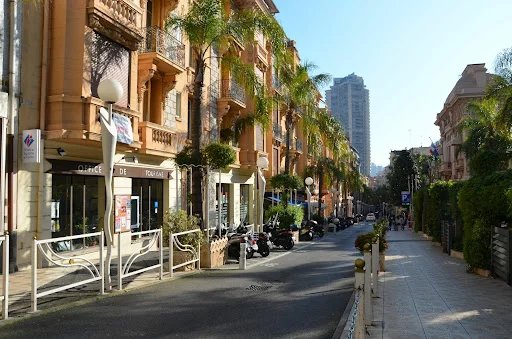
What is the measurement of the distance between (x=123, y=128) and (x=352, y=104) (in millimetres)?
160840

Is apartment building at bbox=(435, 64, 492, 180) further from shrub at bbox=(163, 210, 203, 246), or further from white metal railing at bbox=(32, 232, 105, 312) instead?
white metal railing at bbox=(32, 232, 105, 312)

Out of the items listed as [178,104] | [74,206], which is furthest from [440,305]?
[178,104]

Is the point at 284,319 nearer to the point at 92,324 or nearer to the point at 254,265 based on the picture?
the point at 92,324

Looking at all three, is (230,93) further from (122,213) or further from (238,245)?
(238,245)

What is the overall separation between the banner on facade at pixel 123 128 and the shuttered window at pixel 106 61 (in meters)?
0.80

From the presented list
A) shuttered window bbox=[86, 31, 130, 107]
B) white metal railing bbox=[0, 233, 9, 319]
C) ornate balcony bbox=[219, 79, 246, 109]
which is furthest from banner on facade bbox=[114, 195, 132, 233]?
ornate balcony bbox=[219, 79, 246, 109]

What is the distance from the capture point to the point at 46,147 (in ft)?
41.7

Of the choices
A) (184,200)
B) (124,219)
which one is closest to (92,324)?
(124,219)

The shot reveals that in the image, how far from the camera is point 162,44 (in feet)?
59.0

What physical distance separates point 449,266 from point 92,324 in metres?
11.5

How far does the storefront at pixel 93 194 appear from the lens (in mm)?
13469

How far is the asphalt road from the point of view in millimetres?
6742

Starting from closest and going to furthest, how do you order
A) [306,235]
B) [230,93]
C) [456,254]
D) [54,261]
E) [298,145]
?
[54,261] → [456,254] → [230,93] → [306,235] → [298,145]

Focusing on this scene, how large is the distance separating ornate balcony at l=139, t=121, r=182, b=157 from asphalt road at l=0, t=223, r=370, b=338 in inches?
249
